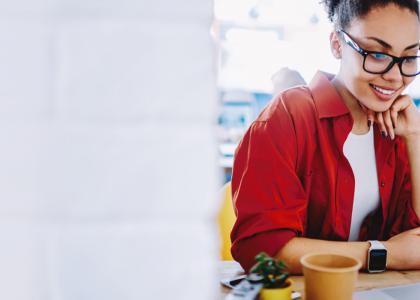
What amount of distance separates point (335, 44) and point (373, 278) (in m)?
0.78

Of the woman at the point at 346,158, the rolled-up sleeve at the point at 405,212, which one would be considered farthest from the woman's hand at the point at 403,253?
the rolled-up sleeve at the point at 405,212

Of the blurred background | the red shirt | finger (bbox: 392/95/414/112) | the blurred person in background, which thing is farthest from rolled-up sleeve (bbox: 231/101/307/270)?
the blurred person in background

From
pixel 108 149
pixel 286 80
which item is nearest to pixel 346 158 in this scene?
pixel 108 149

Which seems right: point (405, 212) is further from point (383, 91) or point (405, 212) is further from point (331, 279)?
point (331, 279)

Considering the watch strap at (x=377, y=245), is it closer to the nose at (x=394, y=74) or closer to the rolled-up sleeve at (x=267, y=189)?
the rolled-up sleeve at (x=267, y=189)

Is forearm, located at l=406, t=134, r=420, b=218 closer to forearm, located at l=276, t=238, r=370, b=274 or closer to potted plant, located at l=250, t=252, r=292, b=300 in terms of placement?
forearm, located at l=276, t=238, r=370, b=274

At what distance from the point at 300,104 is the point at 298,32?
3.75 metres

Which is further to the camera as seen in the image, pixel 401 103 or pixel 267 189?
pixel 401 103

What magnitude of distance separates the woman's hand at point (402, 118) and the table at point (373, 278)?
1.56 feet

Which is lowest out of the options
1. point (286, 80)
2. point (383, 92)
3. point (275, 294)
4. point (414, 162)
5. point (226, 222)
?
point (226, 222)

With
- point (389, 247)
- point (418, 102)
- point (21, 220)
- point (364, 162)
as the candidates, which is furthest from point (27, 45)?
point (418, 102)

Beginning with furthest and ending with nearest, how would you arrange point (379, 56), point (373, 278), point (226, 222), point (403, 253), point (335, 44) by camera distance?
point (226, 222) < point (335, 44) < point (379, 56) < point (403, 253) < point (373, 278)

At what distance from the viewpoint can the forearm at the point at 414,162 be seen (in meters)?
1.44

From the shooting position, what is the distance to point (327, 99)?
146 centimetres
